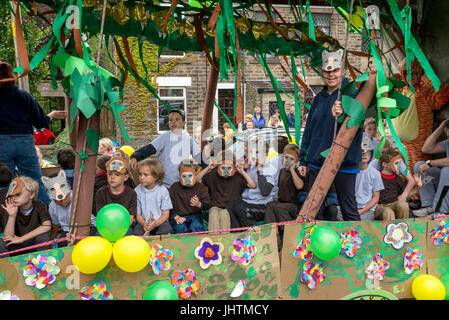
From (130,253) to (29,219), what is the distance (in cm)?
136

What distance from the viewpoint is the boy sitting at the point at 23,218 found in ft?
9.26

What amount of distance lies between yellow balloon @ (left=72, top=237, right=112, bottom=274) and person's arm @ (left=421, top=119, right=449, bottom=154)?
10.2 ft

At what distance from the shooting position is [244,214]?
3.59 m

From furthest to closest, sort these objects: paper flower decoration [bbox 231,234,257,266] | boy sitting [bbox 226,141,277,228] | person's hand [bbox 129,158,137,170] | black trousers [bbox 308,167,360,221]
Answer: person's hand [bbox 129,158,137,170]
boy sitting [bbox 226,141,277,228]
black trousers [bbox 308,167,360,221]
paper flower decoration [bbox 231,234,257,266]

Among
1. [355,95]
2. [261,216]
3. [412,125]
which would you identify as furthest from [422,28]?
[261,216]

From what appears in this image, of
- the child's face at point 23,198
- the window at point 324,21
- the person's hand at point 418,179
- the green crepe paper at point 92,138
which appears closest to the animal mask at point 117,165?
the child's face at point 23,198

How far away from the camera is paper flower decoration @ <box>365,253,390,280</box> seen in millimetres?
2381

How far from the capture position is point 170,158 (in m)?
3.89

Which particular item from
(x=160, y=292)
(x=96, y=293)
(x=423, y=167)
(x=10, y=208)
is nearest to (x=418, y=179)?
(x=423, y=167)

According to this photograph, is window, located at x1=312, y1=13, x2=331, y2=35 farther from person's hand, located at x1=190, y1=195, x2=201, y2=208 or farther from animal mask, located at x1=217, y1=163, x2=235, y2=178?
person's hand, located at x1=190, y1=195, x2=201, y2=208

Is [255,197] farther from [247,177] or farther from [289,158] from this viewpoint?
[289,158]

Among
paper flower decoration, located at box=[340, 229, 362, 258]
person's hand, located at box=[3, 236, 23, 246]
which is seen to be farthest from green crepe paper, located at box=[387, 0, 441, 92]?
person's hand, located at box=[3, 236, 23, 246]

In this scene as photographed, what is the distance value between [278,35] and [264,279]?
199 cm
